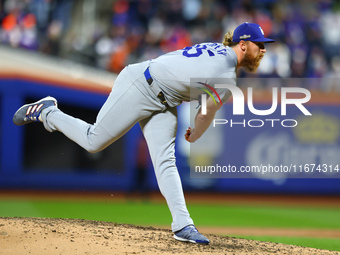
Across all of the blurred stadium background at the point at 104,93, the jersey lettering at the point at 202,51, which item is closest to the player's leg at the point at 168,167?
the jersey lettering at the point at 202,51

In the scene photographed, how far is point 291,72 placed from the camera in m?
11.1

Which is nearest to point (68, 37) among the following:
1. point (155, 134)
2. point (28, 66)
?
point (28, 66)

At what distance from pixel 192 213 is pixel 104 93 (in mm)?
3410

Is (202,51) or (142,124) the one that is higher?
(202,51)

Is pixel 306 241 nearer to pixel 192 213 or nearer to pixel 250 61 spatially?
pixel 250 61

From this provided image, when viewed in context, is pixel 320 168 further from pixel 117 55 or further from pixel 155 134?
pixel 155 134

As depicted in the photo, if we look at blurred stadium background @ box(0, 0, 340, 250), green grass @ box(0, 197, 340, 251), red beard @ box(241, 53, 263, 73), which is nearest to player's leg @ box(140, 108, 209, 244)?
red beard @ box(241, 53, 263, 73)

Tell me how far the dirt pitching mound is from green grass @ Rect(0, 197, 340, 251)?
2159 millimetres

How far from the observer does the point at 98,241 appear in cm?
397

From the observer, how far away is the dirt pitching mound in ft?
12.2

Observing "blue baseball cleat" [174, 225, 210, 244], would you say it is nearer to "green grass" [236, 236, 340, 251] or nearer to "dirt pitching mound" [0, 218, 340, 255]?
"dirt pitching mound" [0, 218, 340, 255]

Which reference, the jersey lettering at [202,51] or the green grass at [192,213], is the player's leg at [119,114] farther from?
the green grass at [192,213]

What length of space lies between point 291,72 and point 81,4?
496 centimetres

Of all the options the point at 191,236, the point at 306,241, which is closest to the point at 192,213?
the point at 306,241
